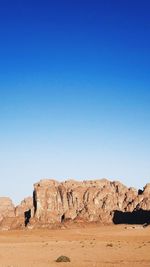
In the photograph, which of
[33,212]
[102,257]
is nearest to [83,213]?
[33,212]

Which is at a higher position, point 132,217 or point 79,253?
point 132,217

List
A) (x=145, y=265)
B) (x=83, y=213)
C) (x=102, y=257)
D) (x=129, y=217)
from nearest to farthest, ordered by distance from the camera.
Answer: (x=145, y=265), (x=102, y=257), (x=129, y=217), (x=83, y=213)

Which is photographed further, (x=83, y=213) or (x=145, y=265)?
(x=83, y=213)

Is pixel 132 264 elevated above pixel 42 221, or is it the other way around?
pixel 42 221

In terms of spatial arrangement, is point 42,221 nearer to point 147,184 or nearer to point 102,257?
point 147,184

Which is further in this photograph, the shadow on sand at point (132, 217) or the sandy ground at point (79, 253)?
the shadow on sand at point (132, 217)

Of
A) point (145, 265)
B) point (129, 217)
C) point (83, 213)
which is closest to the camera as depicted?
point (145, 265)

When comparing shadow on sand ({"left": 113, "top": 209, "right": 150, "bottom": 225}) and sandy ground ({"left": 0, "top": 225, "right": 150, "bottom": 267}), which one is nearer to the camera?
sandy ground ({"left": 0, "top": 225, "right": 150, "bottom": 267})

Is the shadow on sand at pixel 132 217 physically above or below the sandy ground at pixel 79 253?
above

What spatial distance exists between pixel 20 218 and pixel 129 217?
49.8 meters

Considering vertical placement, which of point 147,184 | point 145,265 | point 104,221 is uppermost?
point 147,184

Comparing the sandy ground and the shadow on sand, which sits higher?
the shadow on sand

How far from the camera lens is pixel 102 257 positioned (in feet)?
134

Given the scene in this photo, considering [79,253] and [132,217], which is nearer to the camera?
[79,253]
